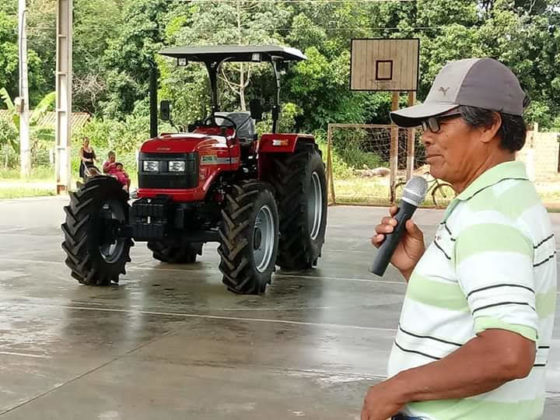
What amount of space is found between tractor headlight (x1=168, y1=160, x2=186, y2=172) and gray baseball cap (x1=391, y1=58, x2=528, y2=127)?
6.04 meters

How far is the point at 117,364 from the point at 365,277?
401 cm

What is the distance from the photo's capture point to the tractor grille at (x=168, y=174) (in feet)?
24.9

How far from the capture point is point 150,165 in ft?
25.5

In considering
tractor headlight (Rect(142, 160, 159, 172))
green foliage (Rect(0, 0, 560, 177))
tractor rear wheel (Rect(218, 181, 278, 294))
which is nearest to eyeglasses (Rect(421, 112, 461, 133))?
tractor rear wheel (Rect(218, 181, 278, 294))

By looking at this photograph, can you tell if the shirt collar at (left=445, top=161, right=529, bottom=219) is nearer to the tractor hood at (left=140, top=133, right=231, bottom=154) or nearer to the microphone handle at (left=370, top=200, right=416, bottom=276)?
the microphone handle at (left=370, top=200, right=416, bottom=276)

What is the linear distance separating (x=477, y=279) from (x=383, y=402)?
32 cm

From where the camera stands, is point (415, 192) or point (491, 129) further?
point (415, 192)

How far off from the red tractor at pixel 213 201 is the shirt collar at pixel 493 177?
5.38 metres

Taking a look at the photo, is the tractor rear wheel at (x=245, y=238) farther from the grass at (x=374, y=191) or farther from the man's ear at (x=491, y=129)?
the grass at (x=374, y=191)

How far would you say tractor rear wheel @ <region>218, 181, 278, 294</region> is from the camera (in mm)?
6988

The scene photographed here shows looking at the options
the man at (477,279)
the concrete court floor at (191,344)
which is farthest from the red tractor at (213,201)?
the man at (477,279)

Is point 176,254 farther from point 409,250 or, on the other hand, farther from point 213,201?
point 409,250

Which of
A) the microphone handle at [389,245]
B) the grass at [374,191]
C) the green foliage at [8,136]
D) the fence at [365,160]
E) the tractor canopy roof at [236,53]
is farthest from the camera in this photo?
the green foliage at [8,136]

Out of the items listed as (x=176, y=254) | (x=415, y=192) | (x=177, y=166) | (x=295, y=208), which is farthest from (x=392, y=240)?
(x=176, y=254)
